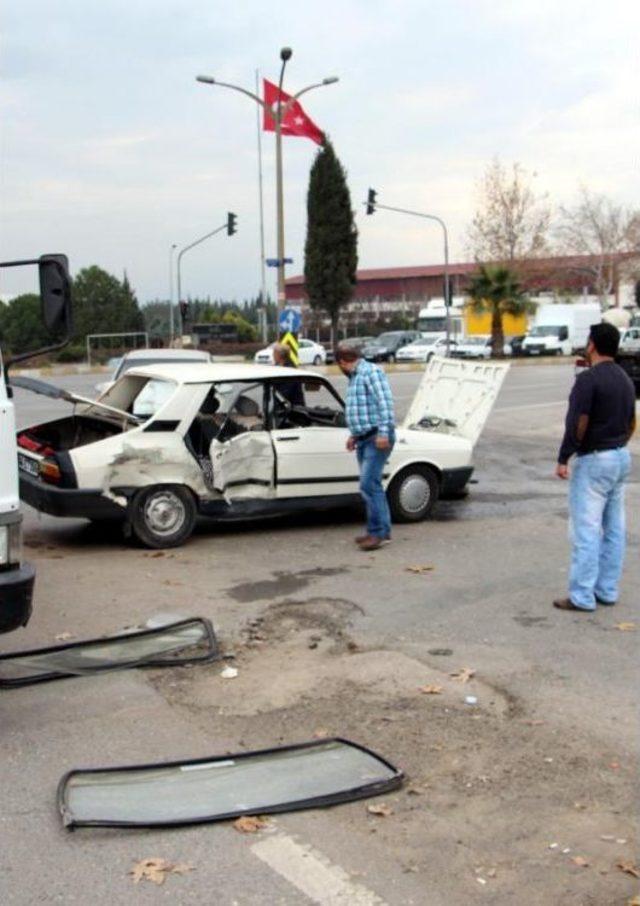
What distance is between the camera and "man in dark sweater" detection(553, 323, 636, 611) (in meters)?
6.62

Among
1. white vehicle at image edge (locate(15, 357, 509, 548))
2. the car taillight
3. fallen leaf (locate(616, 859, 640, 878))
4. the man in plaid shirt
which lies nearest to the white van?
white vehicle at image edge (locate(15, 357, 509, 548))

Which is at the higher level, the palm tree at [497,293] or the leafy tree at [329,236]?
the leafy tree at [329,236]

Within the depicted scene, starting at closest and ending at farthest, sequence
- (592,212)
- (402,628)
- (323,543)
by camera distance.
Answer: (402,628), (323,543), (592,212)

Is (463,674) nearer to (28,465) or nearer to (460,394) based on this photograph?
(28,465)

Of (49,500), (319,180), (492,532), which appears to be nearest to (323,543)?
(492,532)

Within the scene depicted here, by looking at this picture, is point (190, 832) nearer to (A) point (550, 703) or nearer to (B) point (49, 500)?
(A) point (550, 703)

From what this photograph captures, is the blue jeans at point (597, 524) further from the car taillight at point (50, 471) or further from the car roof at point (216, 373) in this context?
the car taillight at point (50, 471)

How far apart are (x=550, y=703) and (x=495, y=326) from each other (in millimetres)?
46094

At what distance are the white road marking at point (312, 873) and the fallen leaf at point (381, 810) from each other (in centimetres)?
37

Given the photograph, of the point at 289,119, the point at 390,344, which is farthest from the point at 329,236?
the point at 289,119

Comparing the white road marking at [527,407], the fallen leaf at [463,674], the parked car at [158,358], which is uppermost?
the parked car at [158,358]

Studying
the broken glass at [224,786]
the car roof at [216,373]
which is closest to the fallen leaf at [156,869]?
the broken glass at [224,786]

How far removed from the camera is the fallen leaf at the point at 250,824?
3.94 meters

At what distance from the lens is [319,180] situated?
64.1m
